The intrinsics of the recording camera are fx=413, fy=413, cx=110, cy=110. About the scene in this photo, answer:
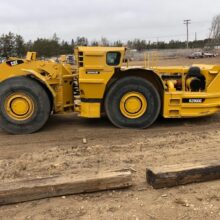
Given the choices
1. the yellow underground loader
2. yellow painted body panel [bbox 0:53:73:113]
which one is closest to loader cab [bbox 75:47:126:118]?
the yellow underground loader

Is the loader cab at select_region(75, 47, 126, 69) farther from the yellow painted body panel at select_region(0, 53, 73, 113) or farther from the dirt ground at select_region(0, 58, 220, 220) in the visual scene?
the dirt ground at select_region(0, 58, 220, 220)

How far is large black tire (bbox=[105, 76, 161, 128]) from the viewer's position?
8.70 metres

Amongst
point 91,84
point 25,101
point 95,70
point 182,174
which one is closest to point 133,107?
point 91,84

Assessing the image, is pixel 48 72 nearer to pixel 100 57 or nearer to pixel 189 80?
pixel 100 57

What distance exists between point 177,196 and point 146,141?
9.12 feet

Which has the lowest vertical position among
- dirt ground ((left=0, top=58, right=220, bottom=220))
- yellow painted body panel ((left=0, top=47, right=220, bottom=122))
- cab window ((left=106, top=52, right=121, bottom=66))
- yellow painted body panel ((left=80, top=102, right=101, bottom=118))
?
dirt ground ((left=0, top=58, right=220, bottom=220))

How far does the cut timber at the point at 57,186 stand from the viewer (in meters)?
4.78

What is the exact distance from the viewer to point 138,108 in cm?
881

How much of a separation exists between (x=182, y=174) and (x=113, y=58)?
4.03 meters

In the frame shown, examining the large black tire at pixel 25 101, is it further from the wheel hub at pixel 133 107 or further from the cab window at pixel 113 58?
the wheel hub at pixel 133 107

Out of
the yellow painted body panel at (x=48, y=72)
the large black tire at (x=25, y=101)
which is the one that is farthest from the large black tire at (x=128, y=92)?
the large black tire at (x=25, y=101)

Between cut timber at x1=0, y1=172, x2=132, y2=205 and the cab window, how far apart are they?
154 inches

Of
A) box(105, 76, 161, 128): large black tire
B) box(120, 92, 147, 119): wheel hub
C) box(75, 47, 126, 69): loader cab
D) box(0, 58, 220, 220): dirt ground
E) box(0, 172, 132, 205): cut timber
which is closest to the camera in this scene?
box(0, 58, 220, 220): dirt ground

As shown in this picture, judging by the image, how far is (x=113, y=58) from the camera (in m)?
8.60
